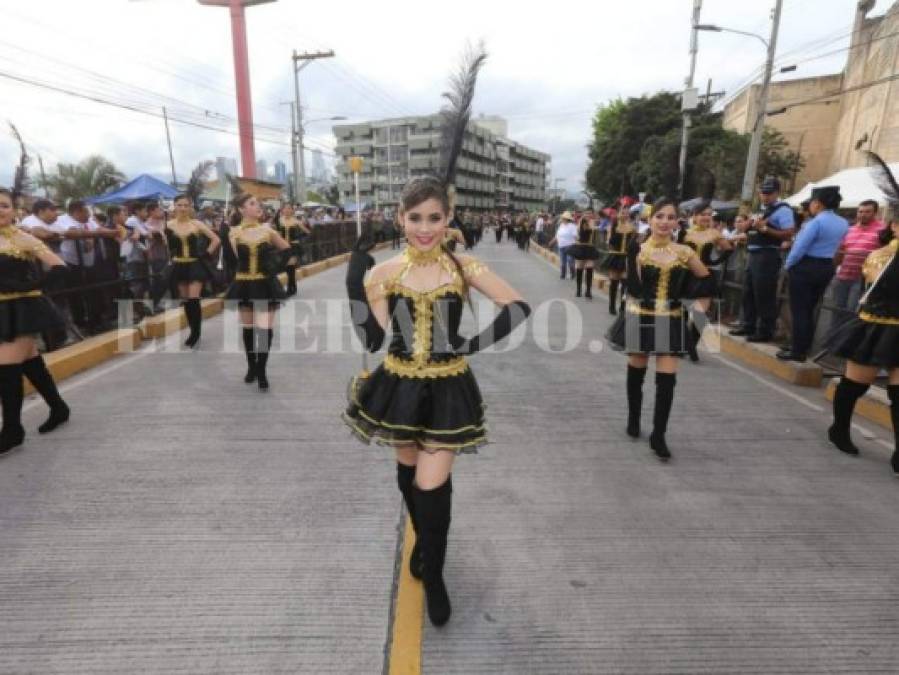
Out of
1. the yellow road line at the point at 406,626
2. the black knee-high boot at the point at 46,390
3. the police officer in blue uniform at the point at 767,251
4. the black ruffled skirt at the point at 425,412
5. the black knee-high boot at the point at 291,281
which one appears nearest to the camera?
the yellow road line at the point at 406,626

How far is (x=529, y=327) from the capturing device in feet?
28.5

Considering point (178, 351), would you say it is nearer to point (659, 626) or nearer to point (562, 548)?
point (562, 548)

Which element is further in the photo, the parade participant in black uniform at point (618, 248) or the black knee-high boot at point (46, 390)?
the parade participant in black uniform at point (618, 248)

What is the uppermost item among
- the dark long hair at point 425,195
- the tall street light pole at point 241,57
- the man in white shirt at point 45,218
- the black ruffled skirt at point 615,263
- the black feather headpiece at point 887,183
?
the tall street light pole at point 241,57

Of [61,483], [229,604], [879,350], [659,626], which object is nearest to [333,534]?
[229,604]

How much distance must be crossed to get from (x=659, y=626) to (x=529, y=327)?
6460 millimetres

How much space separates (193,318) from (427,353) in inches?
224

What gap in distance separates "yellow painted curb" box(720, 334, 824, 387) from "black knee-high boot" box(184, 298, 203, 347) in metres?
6.93

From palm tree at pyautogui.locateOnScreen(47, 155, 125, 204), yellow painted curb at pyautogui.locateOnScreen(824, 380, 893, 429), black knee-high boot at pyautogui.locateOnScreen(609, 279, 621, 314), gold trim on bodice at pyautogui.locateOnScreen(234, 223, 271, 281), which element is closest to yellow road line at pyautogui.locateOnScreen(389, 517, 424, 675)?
gold trim on bodice at pyautogui.locateOnScreen(234, 223, 271, 281)

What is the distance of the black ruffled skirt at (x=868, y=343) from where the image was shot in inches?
149

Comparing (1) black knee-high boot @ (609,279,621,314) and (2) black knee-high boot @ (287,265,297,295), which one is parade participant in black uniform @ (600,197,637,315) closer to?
(1) black knee-high boot @ (609,279,621,314)

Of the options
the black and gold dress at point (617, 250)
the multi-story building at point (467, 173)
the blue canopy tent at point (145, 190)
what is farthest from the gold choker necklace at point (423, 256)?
the multi-story building at point (467, 173)

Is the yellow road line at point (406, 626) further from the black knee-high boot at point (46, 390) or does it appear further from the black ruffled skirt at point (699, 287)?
the black knee-high boot at point (46, 390)

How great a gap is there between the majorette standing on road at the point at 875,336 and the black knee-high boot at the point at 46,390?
6.11 meters
